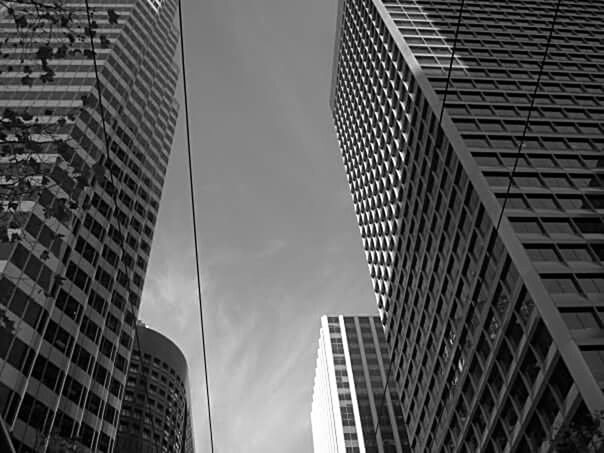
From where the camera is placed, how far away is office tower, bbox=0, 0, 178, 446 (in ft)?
130

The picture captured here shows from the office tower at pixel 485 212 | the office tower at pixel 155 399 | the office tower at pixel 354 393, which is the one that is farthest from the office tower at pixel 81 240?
the office tower at pixel 354 393

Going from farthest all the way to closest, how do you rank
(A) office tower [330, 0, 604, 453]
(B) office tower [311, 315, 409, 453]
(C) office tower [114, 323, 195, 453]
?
1. (B) office tower [311, 315, 409, 453]
2. (C) office tower [114, 323, 195, 453]
3. (A) office tower [330, 0, 604, 453]

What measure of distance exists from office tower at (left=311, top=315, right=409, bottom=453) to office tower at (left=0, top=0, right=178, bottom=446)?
62.6 meters

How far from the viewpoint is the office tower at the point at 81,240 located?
1563 inches

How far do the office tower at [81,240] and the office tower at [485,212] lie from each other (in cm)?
2533

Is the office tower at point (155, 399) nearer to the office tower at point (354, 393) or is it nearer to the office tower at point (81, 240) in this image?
the office tower at point (354, 393)

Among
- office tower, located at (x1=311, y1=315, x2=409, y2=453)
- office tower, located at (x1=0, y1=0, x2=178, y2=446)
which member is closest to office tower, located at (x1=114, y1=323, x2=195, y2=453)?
office tower, located at (x1=311, y1=315, x2=409, y2=453)

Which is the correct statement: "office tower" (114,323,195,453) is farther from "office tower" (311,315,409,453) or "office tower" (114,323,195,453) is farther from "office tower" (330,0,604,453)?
"office tower" (330,0,604,453)

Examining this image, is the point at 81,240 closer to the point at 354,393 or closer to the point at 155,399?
the point at 155,399

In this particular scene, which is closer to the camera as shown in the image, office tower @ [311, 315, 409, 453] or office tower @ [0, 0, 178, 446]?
office tower @ [0, 0, 178, 446]

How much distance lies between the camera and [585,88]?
198ft

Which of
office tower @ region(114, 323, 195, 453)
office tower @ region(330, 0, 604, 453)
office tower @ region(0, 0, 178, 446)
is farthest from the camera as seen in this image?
office tower @ region(114, 323, 195, 453)

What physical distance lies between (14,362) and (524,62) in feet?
197

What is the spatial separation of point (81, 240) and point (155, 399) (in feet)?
212
